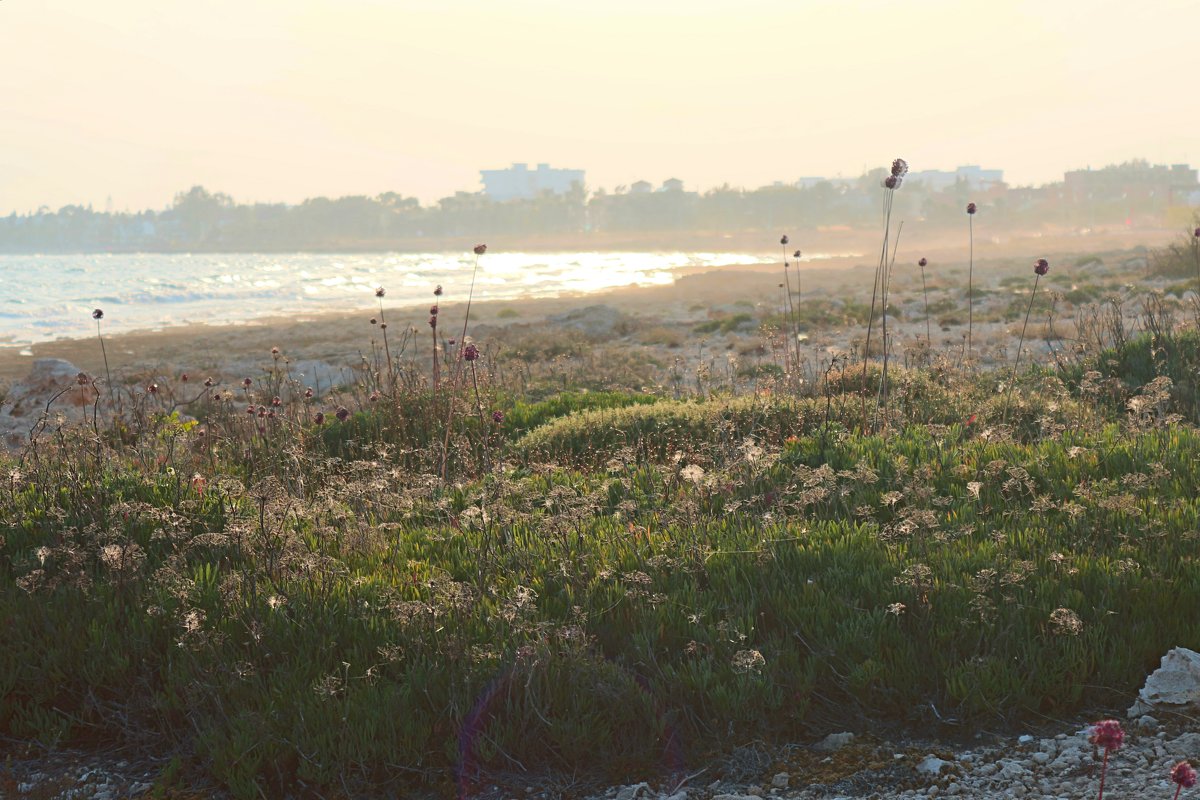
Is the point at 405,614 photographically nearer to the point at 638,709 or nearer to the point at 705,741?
the point at 638,709

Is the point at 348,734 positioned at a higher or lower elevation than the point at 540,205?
lower

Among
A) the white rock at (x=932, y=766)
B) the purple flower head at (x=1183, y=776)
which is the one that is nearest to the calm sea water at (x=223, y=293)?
the white rock at (x=932, y=766)

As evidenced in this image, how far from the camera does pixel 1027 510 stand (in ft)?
16.2

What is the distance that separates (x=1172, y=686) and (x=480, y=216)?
181 metres

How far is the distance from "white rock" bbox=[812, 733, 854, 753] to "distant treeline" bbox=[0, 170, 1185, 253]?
15758 cm

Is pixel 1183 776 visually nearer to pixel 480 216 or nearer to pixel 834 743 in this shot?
pixel 834 743

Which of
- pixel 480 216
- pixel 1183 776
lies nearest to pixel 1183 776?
pixel 1183 776

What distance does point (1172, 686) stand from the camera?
3.57 meters

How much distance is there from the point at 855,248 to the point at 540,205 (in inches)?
2967

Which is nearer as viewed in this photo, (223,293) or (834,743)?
(834,743)

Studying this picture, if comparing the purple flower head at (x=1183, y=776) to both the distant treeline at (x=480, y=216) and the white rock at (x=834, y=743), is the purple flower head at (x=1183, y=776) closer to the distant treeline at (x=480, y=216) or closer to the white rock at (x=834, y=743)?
the white rock at (x=834, y=743)

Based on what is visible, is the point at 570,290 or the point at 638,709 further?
the point at 570,290

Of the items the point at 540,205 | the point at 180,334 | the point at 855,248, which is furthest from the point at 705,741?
the point at 540,205

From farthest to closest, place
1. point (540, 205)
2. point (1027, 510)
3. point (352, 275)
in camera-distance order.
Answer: point (540, 205)
point (352, 275)
point (1027, 510)
